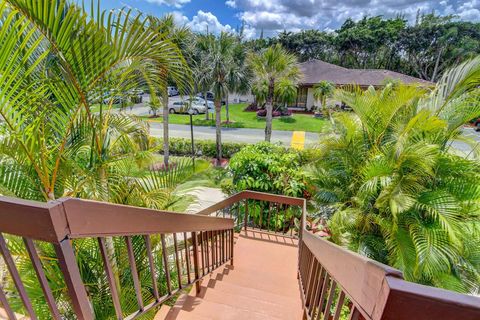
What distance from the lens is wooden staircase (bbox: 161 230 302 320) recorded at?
198 cm

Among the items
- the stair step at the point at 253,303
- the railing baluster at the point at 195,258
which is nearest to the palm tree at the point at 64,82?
the railing baluster at the point at 195,258

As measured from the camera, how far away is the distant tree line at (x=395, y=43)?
22219 mm

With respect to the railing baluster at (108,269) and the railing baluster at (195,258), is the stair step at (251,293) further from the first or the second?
the railing baluster at (108,269)

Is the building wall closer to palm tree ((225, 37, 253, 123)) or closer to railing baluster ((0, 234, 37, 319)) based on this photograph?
palm tree ((225, 37, 253, 123))

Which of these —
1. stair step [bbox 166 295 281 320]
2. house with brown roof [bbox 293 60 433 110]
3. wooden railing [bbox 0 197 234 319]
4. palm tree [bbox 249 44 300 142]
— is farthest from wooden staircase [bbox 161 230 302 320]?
house with brown roof [bbox 293 60 433 110]

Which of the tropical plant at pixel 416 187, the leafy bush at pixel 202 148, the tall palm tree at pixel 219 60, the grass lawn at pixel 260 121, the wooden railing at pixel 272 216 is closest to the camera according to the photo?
the tropical plant at pixel 416 187

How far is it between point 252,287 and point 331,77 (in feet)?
67.4

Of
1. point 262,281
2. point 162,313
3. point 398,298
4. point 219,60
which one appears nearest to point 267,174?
point 262,281

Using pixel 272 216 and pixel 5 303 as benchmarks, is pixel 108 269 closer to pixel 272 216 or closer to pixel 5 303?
pixel 5 303

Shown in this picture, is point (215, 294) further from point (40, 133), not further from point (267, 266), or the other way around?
point (40, 133)

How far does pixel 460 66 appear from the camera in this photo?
3.03 metres

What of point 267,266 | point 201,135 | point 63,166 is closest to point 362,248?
point 267,266

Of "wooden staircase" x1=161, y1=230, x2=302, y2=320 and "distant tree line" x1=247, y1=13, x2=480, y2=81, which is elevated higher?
"distant tree line" x1=247, y1=13, x2=480, y2=81

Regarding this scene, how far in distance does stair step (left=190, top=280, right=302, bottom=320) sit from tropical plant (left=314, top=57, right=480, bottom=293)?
4.62ft
